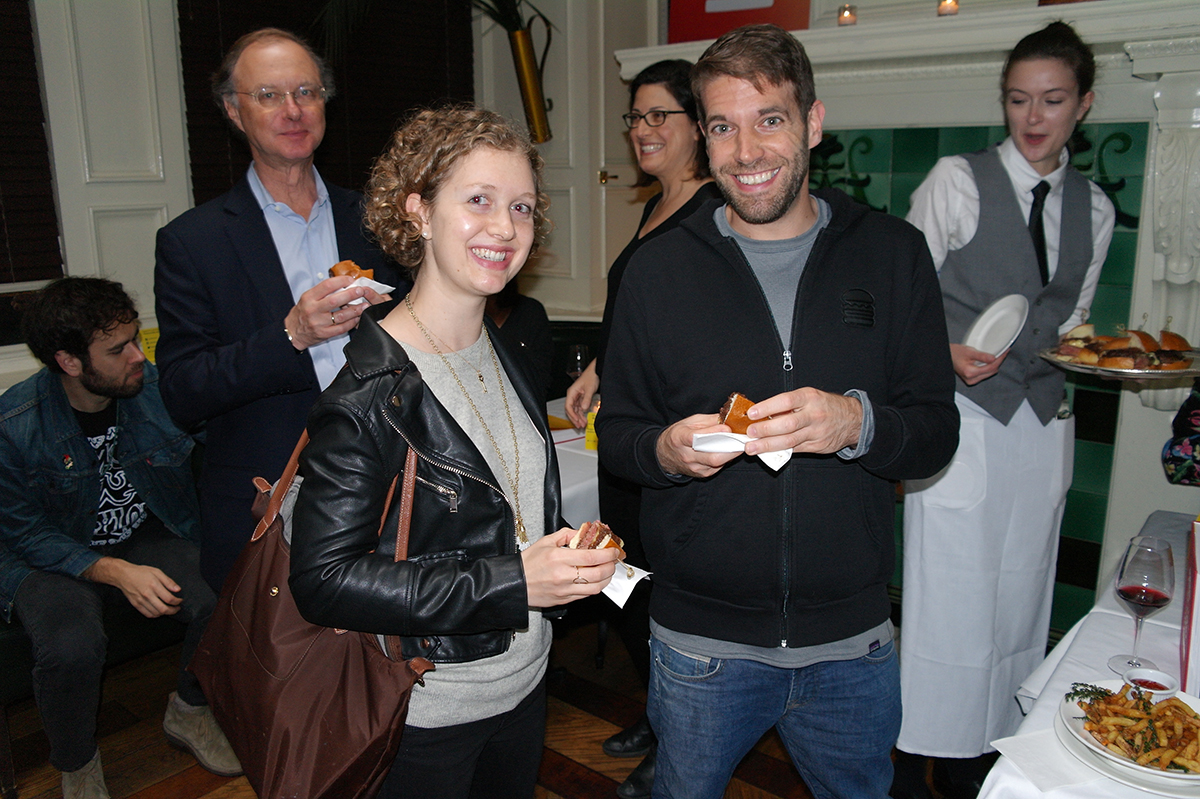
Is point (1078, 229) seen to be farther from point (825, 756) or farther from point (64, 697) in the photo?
point (64, 697)

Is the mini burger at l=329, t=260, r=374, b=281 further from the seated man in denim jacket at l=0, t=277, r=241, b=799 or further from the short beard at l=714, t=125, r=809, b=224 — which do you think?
the seated man in denim jacket at l=0, t=277, r=241, b=799

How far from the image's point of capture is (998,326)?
7.90 feet

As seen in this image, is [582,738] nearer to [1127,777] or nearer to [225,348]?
[225,348]

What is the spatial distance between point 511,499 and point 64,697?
187 centimetres

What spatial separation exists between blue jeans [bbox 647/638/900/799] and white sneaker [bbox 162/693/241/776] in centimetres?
181

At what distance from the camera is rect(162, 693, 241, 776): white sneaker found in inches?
107

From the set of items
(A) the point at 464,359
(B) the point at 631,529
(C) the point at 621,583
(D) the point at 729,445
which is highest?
(A) the point at 464,359

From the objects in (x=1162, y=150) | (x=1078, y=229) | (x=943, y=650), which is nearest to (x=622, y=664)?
(x=943, y=650)

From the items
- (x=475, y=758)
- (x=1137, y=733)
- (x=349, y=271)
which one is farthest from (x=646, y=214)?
(x=1137, y=733)

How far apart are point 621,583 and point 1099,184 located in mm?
2933

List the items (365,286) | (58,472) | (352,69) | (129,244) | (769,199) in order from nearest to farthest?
(769,199)
(365,286)
(58,472)
(129,244)
(352,69)

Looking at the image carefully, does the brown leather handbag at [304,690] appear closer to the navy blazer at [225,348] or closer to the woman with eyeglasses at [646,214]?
the navy blazer at [225,348]

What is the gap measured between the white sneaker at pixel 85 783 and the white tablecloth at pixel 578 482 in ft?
5.12

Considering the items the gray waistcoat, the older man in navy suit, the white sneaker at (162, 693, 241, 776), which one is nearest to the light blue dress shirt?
the older man in navy suit
